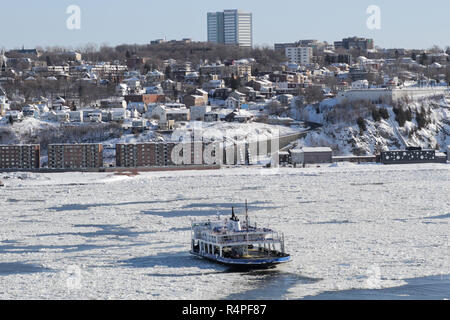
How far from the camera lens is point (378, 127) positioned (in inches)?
2596

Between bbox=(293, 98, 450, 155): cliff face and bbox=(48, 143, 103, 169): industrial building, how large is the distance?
46.4 ft

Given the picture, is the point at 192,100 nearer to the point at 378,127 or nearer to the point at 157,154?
the point at 378,127

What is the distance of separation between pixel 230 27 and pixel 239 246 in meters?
154

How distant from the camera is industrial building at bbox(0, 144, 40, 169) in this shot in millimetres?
56781

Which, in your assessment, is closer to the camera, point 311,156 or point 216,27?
point 311,156

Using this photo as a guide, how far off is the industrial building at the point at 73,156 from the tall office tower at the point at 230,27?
119 meters

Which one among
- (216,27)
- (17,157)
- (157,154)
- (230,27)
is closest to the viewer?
(157,154)

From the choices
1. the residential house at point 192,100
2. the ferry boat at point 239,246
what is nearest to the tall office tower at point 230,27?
the residential house at point 192,100

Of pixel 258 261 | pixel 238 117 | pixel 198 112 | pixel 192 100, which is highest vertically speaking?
pixel 192 100

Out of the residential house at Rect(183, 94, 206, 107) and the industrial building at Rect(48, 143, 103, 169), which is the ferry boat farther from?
the residential house at Rect(183, 94, 206, 107)

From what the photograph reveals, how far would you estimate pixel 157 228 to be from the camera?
29219mm

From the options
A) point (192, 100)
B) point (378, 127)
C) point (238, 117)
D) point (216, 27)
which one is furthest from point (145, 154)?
point (216, 27)

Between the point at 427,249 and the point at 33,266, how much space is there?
9699mm

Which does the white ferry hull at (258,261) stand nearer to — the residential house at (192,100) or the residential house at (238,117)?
the residential house at (238,117)
